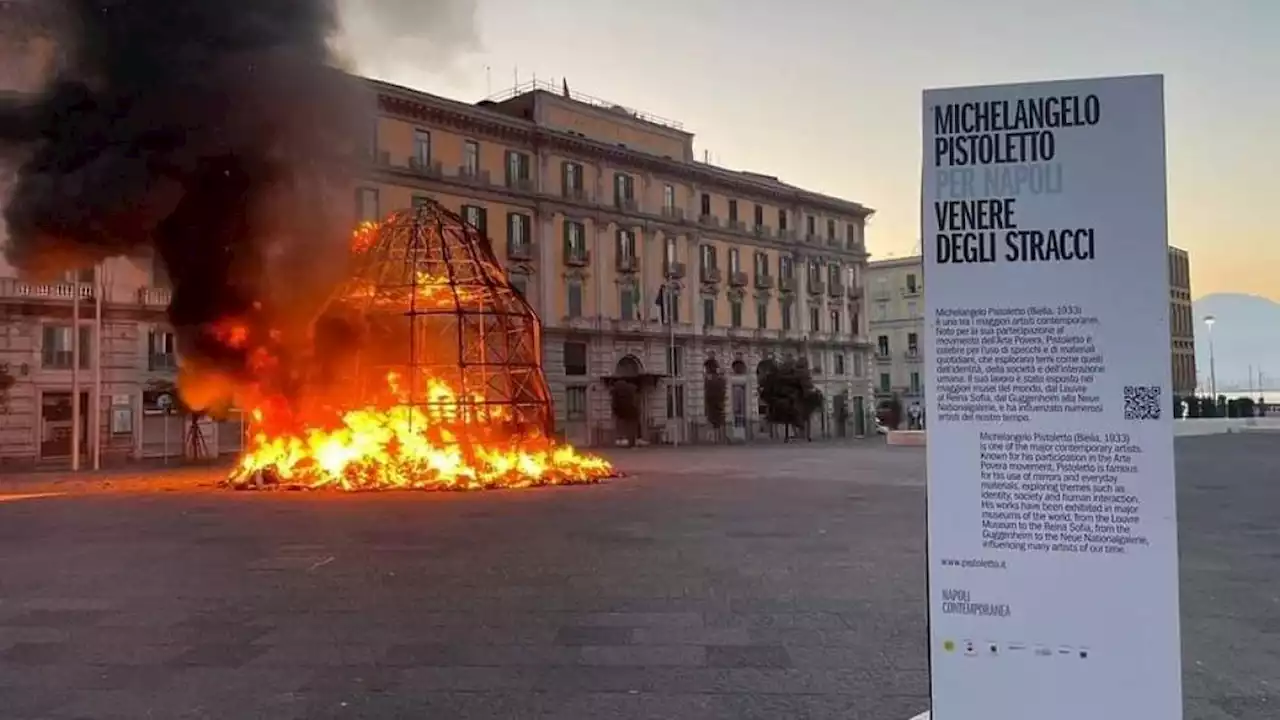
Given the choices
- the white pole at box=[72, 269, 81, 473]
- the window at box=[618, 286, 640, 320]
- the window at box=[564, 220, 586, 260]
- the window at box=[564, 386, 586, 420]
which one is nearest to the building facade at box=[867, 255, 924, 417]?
the window at box=[618, 286, 640, 320]

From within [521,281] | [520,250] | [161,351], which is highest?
[520,250]

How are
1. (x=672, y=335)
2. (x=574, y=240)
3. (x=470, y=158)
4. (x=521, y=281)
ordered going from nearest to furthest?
(x=470, y=158)
(x=521, y=281)
(x=574, y=240)
(x=672, y=335)

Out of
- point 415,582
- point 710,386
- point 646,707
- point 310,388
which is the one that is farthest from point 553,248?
point 646,707

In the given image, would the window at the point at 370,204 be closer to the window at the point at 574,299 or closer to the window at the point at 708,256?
the window at the point at 574,299

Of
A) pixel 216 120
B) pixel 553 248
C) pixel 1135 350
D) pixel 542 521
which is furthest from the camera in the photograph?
pixel 553 248

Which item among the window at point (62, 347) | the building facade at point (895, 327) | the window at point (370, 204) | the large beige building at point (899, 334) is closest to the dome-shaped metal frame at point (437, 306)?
the window at point (370, 204)

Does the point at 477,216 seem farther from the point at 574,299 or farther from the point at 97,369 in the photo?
the point at 97,369

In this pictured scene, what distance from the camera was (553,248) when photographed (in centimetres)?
5262

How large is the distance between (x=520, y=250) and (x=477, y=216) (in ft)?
10.2

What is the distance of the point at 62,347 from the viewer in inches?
1491

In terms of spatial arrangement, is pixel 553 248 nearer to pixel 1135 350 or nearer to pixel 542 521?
pixel 542 521

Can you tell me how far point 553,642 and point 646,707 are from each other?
1622 millimetres

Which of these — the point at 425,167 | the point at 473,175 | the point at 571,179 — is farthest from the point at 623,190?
the point at 425,167

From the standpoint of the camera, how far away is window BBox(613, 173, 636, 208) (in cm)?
5586
